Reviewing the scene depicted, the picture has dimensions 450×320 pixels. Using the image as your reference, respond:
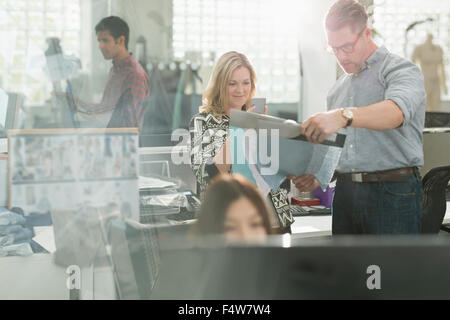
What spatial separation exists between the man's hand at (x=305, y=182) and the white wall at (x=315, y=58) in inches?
5.8

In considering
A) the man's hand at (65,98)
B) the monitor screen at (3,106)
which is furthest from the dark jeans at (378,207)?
the monitor screen at (3,106)

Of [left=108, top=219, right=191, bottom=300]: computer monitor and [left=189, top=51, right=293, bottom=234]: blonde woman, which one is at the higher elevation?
[left=189, top=51, right=293, bottom=234]: blonde woman

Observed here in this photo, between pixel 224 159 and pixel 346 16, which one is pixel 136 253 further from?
pixel 346 16

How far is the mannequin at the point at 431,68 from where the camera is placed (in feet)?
3.51

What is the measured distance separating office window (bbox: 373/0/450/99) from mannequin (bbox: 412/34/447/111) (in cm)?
1

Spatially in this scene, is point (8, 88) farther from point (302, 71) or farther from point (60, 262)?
point (302, 71)

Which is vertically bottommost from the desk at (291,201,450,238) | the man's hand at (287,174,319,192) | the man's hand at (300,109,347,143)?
the desk at (291,201,450,238)

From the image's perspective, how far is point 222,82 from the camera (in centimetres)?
99

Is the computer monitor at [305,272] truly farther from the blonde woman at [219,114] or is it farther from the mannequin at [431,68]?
the mannequin at [431,68]

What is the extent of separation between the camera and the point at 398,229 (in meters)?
1.01

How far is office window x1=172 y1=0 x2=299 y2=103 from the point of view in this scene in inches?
38.7

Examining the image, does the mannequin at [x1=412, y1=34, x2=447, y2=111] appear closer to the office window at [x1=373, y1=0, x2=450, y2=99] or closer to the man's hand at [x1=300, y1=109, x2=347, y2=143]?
the office window at [x1=373, y1=0, x2=450, y2=99]

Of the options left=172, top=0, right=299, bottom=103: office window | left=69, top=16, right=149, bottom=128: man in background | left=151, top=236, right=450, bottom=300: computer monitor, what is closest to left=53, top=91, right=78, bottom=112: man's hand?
left=69, top=16, right=149, bottom=128: man in background

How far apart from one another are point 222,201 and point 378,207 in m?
0.45
